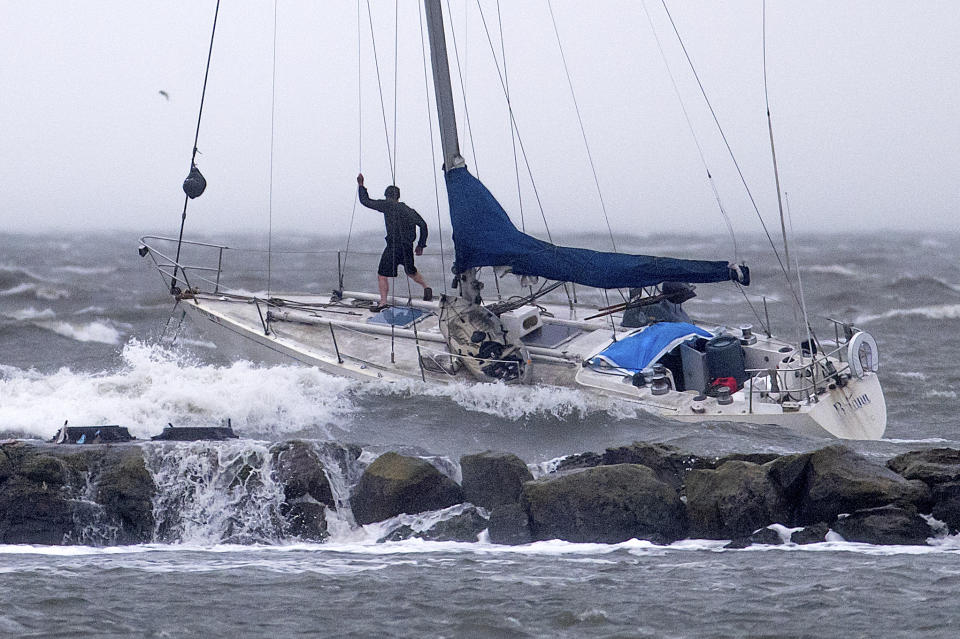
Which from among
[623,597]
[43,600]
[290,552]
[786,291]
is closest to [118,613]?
[43,600]

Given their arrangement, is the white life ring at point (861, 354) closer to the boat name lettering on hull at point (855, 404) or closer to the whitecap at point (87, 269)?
the boat name lettering on hull at point (855, 404)

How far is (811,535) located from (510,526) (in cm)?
269

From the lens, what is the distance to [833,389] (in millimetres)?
13320

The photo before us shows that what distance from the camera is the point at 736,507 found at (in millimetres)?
10414

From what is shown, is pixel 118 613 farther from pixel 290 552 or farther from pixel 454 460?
pixel 454 460

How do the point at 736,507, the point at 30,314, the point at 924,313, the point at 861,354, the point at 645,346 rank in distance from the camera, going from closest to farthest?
the point at 736,507, the point at 861,354, the point at 645,346, the point at 30,314, the point at 924,313

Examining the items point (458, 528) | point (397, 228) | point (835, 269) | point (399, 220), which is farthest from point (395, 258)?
point (835, 269)

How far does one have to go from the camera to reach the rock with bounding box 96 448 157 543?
35.8 ft

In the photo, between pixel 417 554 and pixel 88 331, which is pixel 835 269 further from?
pixel 417 554

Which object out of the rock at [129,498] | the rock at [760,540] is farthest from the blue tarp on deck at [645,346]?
the rock at [129,498]

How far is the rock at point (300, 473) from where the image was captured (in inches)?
444

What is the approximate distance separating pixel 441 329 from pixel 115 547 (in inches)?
234

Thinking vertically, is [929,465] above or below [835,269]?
below

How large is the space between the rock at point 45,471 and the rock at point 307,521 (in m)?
2.19
